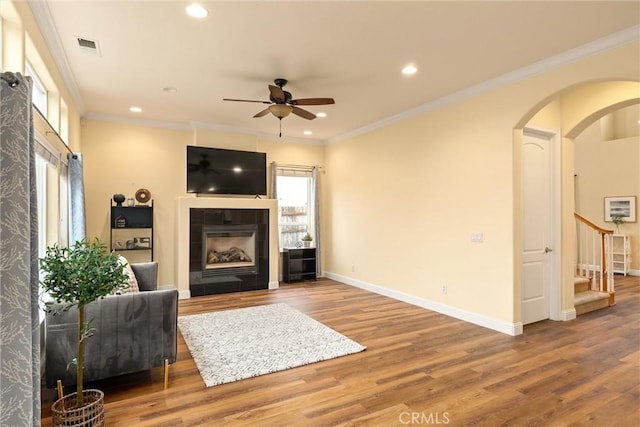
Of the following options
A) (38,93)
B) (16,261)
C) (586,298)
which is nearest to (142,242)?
(38,93)

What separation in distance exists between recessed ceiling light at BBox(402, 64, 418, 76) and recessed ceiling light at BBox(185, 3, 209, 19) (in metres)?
2.22

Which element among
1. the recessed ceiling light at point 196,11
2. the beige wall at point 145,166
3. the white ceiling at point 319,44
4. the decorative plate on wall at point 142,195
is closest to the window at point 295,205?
the beige wall at point 145,166

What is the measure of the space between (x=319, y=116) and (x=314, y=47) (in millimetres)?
2463

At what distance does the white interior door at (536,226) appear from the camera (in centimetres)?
446

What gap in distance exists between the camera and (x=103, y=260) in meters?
2.23

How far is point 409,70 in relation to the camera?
4.02 m

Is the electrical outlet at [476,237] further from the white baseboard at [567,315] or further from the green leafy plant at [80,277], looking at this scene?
the green leafy plant at [80,277]

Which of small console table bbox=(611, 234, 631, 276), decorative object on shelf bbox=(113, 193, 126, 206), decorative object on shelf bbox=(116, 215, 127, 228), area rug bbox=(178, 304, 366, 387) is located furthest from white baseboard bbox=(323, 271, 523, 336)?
small console table bbox=(611, 234, 631, 276)

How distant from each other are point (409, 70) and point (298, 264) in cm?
468

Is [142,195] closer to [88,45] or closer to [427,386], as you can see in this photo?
[88,45]

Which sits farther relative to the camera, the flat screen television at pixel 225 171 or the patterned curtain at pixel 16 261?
the flat screen television at pixel 225 171

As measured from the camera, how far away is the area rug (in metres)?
3.18
